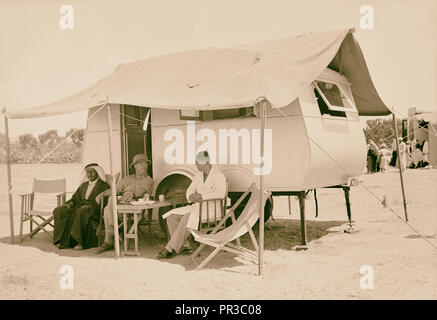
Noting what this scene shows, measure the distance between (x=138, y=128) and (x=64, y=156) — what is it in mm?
33180

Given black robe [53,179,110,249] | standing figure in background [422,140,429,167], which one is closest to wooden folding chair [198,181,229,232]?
black robe [53,179,110,249]

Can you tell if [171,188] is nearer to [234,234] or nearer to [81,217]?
[81,217]

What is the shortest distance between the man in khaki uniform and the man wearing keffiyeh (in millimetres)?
267

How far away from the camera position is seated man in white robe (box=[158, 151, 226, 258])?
6.70m

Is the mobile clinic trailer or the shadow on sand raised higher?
the mobile clinic trailer

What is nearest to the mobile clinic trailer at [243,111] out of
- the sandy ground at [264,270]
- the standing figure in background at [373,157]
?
the sandy ground at [264,270]

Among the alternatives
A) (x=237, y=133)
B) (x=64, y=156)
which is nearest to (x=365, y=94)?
(x=237, y=133)

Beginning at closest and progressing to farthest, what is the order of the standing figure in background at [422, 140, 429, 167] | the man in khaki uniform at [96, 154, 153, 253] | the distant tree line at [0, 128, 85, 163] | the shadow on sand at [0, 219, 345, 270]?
the shadow on sand at [0, 219, 345, 270] → the man in khaki uniform at [96, 154, 153, 253] → the standing figure in background at [422, 140, 429, 167] → the distant tree line at [0, 128, 85, 163]

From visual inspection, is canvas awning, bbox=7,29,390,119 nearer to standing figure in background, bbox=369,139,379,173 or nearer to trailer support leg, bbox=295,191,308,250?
trailer support leg, bbox=295,191,308,250

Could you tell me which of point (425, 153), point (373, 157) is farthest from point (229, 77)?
point (425, 153)

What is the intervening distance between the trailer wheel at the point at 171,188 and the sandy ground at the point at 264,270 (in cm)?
50

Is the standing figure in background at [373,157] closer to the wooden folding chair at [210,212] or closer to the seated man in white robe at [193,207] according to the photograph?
the wooden folding chair at [210,212]

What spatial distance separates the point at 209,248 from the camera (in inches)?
299
